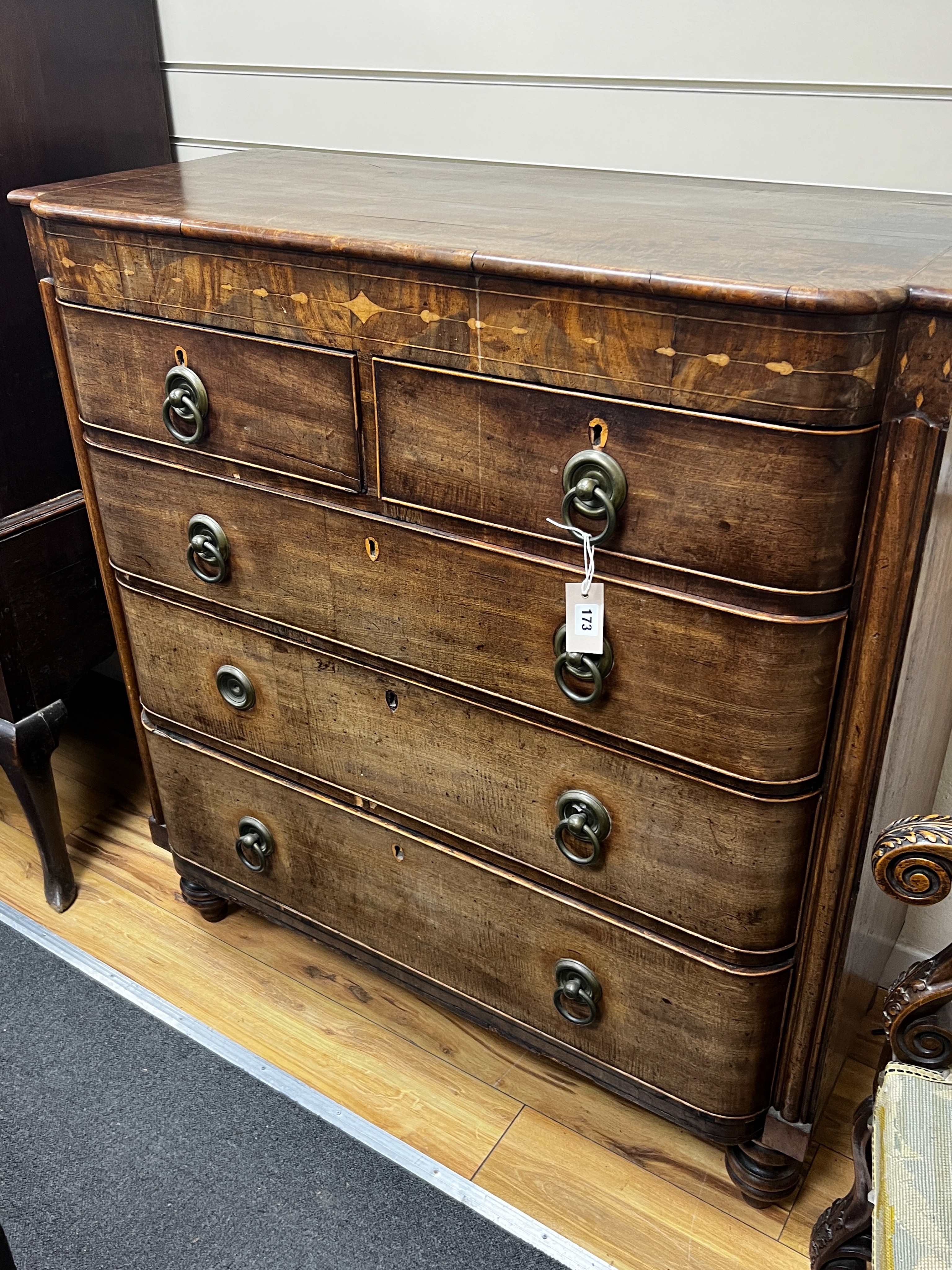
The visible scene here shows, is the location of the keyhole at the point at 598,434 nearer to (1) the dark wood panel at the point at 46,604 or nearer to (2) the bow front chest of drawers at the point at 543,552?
(2) the bow front chest of drawers at the point at 543,552

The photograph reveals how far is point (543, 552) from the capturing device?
3.51ft

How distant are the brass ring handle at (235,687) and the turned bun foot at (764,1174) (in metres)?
0.85

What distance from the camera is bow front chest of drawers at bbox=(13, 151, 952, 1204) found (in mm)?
915

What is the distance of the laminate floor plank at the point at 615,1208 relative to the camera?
1.30m

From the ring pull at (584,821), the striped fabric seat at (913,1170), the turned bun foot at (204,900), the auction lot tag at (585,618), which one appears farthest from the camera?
the turned bun foot at (204,900)

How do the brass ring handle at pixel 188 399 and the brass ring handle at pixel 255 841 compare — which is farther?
the brass ring handle at pixel 255 841

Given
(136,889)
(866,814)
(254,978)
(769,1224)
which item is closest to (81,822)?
(136,889)

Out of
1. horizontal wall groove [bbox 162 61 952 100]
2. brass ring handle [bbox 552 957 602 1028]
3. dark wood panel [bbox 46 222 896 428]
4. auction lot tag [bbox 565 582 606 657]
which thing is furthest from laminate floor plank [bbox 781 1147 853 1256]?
horizontal wall groove [bbox 162 61 952 100]

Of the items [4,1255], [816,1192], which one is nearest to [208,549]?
[4,1255]

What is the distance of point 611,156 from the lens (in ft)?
4.78

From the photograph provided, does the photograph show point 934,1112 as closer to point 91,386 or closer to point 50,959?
point 91,386

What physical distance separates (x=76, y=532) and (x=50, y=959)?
711mm

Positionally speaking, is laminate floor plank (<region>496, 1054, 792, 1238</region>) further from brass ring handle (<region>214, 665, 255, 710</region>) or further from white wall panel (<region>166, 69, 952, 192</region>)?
white wall panel (<region>166, 69, 952, 192</region>)

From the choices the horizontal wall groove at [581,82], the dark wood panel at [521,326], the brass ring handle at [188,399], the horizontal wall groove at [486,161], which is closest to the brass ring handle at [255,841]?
the brass ring handle at [188,399]
